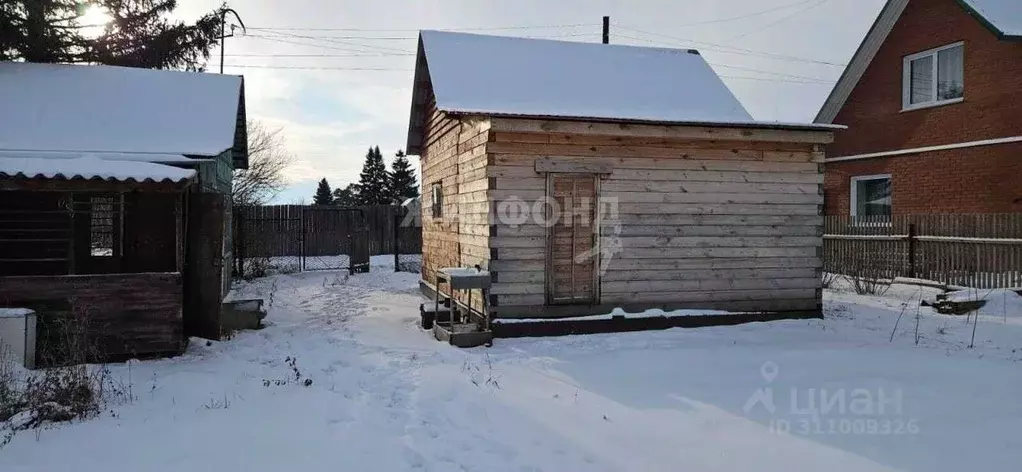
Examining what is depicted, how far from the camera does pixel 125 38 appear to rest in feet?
64.1

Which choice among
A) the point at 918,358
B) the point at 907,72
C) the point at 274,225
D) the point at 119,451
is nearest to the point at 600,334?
the point at 918,358

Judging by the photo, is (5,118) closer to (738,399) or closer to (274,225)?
(738,399)

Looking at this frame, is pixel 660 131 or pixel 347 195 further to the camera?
pixel 347 195

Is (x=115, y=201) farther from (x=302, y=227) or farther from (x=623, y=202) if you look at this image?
(x=302, y=227)

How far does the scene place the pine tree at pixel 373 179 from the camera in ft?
152

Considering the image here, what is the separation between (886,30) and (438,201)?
1407 cm

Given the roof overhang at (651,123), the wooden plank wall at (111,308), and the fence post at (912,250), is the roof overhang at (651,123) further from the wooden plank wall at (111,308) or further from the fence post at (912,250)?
the fence post at (912,250)

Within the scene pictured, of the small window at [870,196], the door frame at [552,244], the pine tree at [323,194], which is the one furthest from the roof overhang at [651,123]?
the pine tree at [323,194]

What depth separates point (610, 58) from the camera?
44.2ft

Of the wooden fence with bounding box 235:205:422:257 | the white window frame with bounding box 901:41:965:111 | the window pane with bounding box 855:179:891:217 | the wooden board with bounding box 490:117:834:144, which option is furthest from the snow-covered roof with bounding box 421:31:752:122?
the wooden fence with bounding box 235:205:422:257

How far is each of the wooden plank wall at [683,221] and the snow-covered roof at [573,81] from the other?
573 millimetres

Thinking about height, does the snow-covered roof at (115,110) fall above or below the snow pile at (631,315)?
above

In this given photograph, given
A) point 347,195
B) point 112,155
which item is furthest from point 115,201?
point 347,195

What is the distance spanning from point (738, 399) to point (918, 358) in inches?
131
